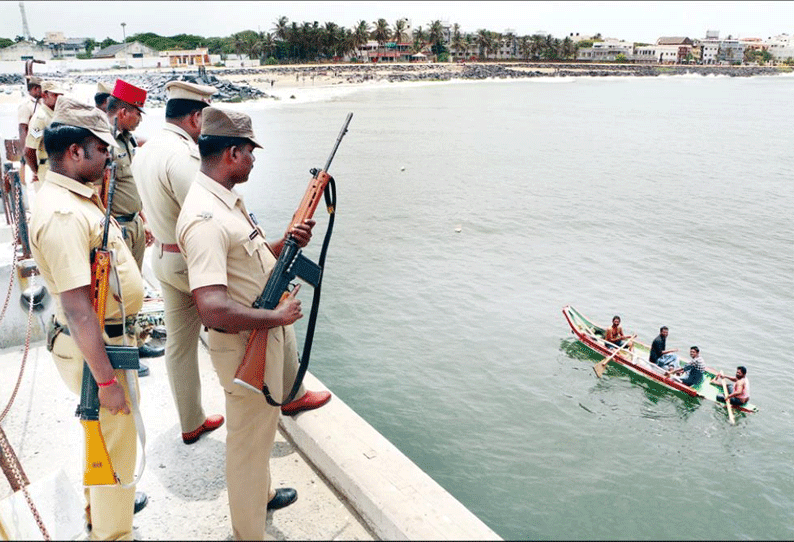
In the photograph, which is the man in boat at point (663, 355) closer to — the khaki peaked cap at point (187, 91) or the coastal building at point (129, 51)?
the khaki peaked cap at point (187, 91)

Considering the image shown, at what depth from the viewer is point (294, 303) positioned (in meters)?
3.05

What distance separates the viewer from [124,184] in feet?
17.3

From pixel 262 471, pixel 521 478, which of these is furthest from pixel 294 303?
pixel 521 478

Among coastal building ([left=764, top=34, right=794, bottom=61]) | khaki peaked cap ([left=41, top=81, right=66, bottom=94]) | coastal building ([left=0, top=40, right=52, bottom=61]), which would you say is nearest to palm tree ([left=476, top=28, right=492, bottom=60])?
coastal building ([left=764, top=34, right=794, bottom=61])

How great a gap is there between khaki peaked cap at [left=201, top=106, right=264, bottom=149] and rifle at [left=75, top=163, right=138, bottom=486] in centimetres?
66

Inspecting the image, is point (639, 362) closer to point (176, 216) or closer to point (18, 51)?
point (176, 216)

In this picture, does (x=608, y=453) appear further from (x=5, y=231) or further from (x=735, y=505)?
(x=5, y=231)

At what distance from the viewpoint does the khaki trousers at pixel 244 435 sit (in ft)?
10.1

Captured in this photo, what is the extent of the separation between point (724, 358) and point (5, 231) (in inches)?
612

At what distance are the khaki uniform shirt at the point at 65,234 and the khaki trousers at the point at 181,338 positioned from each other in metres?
0.74

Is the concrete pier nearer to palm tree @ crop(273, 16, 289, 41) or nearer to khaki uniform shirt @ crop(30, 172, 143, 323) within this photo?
khaki uniform shirt @ crop(30, 172, 143, 323)

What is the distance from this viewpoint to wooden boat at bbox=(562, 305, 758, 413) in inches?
488

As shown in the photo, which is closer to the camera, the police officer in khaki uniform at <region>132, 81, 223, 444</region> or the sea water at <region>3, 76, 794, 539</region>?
the police officer in khaki uniform at <region>132, 81, 223, 444</region>

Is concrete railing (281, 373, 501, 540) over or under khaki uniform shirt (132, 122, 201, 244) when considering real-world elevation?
under
